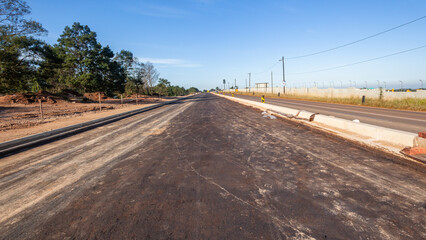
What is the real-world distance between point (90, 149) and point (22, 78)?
18.6m

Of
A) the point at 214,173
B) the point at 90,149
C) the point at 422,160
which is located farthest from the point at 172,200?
the point at 422,160

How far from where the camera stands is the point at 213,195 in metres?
3.04

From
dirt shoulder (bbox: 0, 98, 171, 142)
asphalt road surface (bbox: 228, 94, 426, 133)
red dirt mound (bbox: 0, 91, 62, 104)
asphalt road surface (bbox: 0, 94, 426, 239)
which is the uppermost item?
red dirt mound (bbox: 0, 91, 62, 104)

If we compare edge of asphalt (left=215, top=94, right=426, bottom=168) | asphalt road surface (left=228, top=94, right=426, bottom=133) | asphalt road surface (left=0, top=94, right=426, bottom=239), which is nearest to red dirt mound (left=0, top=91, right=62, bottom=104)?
asphalt road surface (left=0, top=94, right=426, bottom=239)

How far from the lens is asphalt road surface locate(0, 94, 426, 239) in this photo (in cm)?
228

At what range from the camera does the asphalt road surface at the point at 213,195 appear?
228 centimetres

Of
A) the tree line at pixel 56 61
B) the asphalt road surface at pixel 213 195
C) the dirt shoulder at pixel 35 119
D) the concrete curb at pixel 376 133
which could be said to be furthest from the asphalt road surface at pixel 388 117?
the tree line at pixel 56 61

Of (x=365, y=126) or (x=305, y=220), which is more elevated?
(x=365, y=126)

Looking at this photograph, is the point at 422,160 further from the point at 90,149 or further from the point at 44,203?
the point at 90,149

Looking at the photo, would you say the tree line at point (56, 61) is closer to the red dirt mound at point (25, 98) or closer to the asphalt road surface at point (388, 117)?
the red dirt mound at point (25, 98)

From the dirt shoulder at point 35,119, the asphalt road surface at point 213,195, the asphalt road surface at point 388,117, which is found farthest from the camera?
the asphalt road surface at point 388,117

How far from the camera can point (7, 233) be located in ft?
7.55

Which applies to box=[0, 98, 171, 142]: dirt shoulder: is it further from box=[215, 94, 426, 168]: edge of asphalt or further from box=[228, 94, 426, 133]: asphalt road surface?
box=[228, 94, 426, 133]: asphalt road surface

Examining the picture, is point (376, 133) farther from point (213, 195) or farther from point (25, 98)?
point (25, 98)
